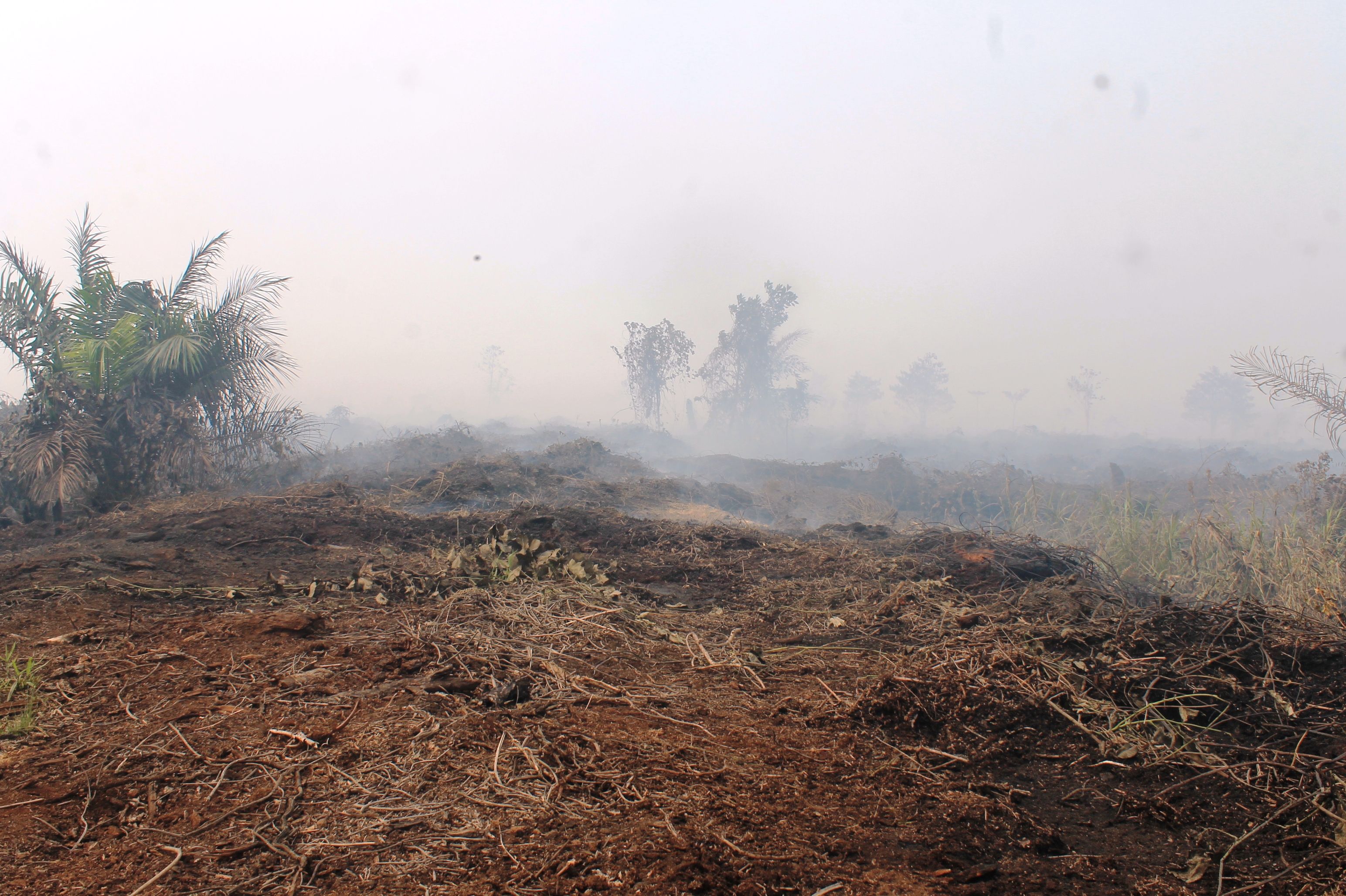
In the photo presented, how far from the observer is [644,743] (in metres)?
2.60

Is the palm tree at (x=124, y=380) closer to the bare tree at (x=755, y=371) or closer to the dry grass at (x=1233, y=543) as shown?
the dry grass at (x=1233, y=543)

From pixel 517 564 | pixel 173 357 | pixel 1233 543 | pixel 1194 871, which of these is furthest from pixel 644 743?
pixel 173 357

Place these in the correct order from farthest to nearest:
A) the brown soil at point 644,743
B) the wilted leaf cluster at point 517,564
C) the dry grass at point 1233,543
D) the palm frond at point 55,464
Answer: the palm frond at point 55,464, the dry grass at point 1233,543, the wilted leaf cluster at point 517,564, the brown soil at point 644,743

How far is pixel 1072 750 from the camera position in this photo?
2.78 meters

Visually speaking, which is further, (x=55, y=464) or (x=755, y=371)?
(x=755, y=371)

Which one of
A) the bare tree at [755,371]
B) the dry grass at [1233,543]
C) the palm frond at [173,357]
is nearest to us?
the dry grass at [1233,543]

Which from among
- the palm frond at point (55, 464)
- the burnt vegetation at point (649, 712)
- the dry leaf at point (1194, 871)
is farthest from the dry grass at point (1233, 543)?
the palm frond at point (55, 464)

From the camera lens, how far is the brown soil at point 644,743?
1.87 m

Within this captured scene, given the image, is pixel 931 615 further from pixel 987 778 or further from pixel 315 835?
pixel 315 835

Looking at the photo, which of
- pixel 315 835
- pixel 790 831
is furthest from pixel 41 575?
pixel 790 831

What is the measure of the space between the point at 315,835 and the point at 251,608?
113 inches

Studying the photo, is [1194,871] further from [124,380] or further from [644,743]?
[124,380]

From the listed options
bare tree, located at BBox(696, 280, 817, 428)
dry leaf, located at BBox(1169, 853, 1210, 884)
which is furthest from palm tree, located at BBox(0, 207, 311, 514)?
bare tree, located at BBox(696, 280, 817, 428)

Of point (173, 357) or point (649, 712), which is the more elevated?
point (173, 357)
